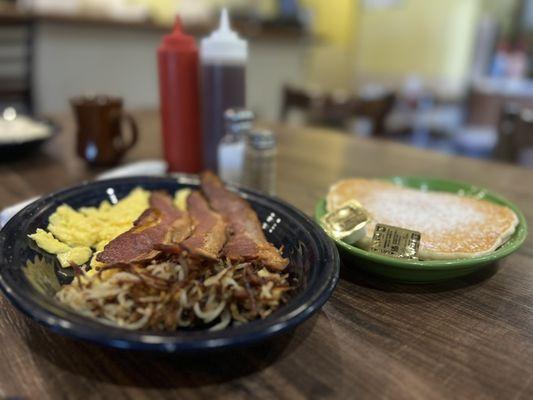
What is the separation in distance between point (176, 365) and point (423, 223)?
51 cm

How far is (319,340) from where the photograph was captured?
1.99ft

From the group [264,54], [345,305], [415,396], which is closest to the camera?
[415,396]

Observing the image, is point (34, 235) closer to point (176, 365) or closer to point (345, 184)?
point (176, 365)

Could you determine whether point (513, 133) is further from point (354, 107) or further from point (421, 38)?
point (421, 38)

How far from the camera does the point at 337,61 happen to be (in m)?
6.65

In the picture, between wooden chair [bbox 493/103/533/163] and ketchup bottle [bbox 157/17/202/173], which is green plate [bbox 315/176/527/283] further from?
wooden chair [bbox 493/103/533/163]

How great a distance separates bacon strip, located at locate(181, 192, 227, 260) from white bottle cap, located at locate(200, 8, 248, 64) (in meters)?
0.42

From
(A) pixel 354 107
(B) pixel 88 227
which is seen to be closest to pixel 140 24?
(A) pixel 354 107

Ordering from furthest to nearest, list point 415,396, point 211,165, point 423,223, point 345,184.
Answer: point 211,165
point 345,184
point 423,223
point 415,396

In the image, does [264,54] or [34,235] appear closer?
[34,235]

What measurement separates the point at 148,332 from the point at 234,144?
2.27 ft

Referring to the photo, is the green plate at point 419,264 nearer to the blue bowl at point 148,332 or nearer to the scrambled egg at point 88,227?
the blue bowl at point 148,332

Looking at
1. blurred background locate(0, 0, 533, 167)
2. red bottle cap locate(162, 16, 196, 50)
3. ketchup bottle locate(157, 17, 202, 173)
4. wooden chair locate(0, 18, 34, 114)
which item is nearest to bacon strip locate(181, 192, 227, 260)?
ketchup bottle locate(157, 17, 202, 173)

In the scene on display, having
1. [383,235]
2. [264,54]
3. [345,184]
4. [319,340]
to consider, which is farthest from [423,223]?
[264,54]
